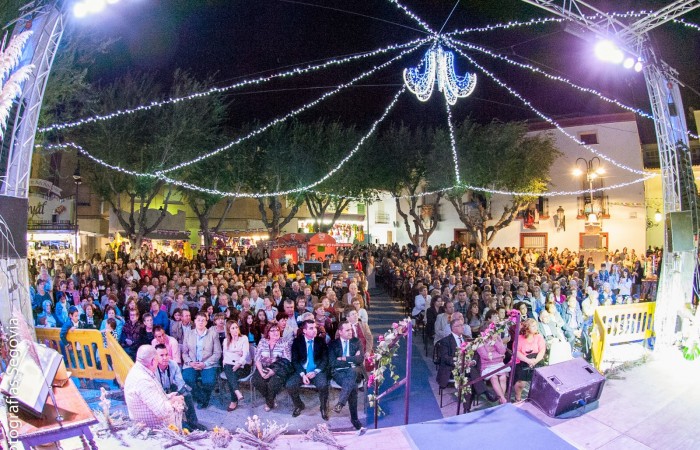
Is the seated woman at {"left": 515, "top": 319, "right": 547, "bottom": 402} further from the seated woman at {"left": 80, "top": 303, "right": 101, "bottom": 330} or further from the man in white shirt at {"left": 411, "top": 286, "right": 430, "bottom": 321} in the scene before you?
the seated woman at {"left": 80, "top": 303, "right": 101, "bottom": 330}

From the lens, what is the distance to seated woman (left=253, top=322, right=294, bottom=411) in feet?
22.0

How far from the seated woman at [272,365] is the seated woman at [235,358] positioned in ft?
0.72

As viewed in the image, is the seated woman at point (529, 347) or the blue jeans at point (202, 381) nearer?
the blue jeans at point (202, 381)

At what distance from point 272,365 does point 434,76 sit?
6.35m

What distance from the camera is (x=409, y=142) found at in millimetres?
29906

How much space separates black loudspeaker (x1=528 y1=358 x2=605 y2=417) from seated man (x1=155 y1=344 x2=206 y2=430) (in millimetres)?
3741

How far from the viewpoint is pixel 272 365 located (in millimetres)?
6801

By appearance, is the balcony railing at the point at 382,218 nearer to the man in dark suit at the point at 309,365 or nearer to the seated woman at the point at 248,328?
the seated woman at the point at 248,328

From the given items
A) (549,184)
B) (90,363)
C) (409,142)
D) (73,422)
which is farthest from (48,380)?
(549,184)

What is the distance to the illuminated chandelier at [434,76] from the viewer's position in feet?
32.1

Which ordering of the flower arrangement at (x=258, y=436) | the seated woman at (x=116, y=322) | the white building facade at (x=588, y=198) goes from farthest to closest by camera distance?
the white building facade at (x=588, y=198) → the seated woman at (x=116, y=322) → the flower arrangement at (x=258, y=436)

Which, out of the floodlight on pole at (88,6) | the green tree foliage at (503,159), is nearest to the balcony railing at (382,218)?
the green tree foliage at (503,159)

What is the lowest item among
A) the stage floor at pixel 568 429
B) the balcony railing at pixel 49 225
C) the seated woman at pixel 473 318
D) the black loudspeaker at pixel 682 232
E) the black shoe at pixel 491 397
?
the black shoe at pixel 491 397

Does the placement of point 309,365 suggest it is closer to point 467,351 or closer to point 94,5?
point 467,351
